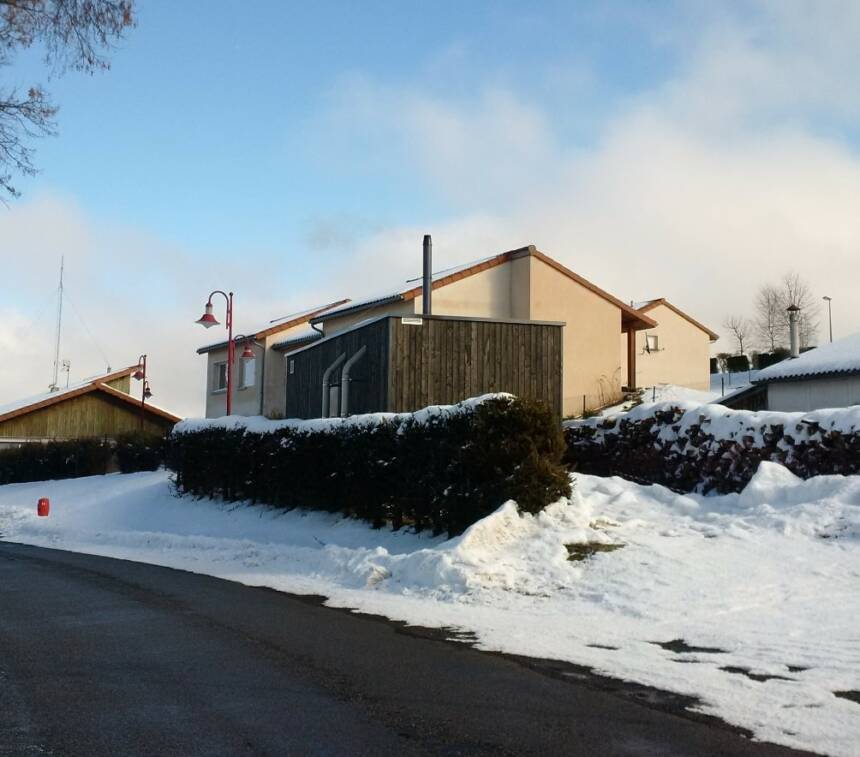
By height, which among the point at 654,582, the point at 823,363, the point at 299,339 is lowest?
the point at 654,582

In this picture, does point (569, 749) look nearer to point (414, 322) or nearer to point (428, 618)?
point (428, 618)

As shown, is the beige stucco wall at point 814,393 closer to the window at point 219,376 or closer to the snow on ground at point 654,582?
the snow on ground at point 654,582

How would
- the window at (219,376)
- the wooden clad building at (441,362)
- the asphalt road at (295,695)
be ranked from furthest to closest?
1. the window at (219,376)
2. the wooden clad building at (441,362)
3. the asphalt road at (295,695)

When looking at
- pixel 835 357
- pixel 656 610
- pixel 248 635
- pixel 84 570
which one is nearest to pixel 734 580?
pixel 656 610

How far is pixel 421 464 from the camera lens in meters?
13.0

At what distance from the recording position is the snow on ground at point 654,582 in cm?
611

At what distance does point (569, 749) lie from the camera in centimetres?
472

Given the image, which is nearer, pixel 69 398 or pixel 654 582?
pixel 654 582

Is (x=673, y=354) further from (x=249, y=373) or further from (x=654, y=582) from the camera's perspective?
(x=654, y=582)

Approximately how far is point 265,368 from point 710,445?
91.3 feet

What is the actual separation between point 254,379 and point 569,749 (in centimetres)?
3546

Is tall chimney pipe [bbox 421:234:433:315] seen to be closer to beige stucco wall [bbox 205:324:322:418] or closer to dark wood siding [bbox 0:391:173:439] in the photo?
beige stucco wall [bbox 205:324:322:418]

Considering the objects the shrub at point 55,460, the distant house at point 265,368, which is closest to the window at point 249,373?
the distant house at point 265,368

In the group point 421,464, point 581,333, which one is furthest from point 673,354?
point 421,464
